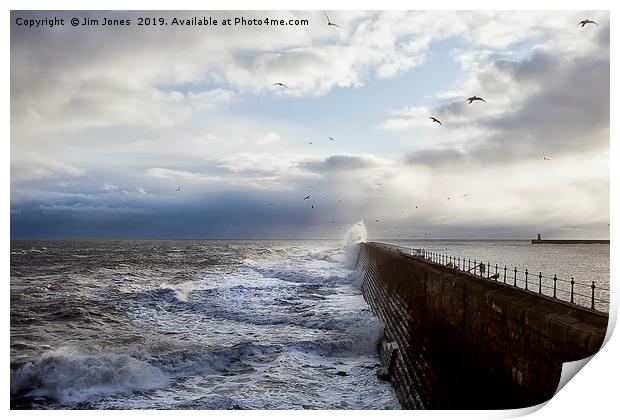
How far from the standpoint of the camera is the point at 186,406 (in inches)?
345

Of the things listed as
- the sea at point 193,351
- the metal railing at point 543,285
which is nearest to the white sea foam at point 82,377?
the sea at point 193,351

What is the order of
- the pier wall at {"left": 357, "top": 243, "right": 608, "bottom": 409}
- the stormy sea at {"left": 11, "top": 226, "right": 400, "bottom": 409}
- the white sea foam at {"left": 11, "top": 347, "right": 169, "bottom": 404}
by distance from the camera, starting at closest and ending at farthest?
the pier wall at {"left": 357, "top": 243, "right": 608, "bottom": 409} < the stormy sea at {"left": 11, "top": 226, "right": 400, "bottom": 409} < the white sea foam at {"left": 11, "top": 347, "right": 169, "bottom": 404}

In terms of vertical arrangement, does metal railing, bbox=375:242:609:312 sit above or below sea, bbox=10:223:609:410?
above

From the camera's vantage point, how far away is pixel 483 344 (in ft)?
21.7

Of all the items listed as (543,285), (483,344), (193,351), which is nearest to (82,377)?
(193,351)

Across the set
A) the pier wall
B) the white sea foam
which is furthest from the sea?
the pier wall

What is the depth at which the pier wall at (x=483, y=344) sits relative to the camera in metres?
5.12

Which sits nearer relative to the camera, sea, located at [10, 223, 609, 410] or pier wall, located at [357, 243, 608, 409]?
pier wall, located at [357, 243, 608, 409]

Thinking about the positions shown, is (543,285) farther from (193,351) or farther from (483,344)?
(193,351)

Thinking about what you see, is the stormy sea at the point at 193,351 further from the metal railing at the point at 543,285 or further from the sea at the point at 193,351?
the metal railing at the point at 543,285

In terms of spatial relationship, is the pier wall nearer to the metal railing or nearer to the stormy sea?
the metal railing

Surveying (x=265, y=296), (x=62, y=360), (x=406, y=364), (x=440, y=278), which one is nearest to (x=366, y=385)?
(x=406, y=364)

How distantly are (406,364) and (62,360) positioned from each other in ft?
24.5

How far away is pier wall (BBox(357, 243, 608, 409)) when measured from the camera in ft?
16.8
